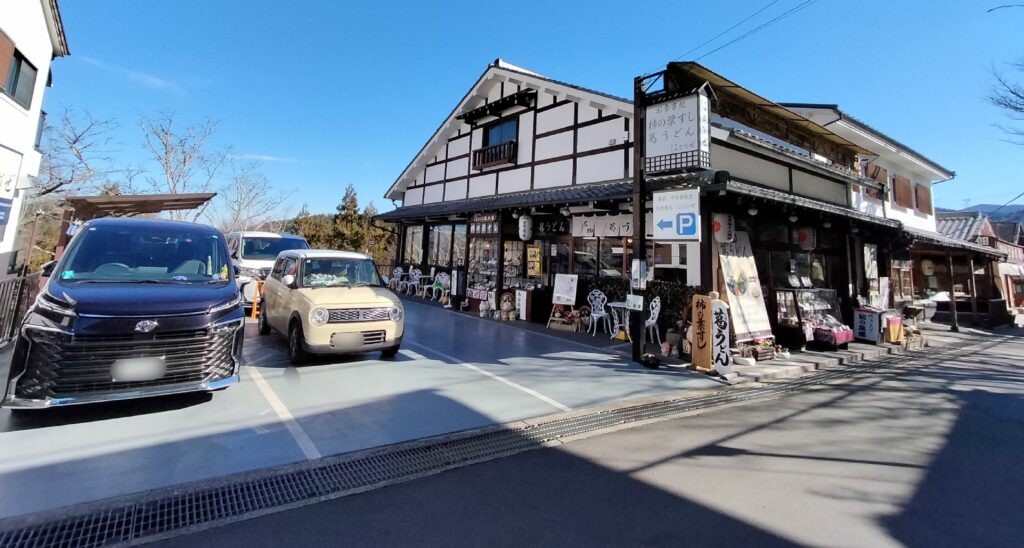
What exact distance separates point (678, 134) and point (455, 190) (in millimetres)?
9839

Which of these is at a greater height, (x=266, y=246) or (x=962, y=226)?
(x=962, y=226)

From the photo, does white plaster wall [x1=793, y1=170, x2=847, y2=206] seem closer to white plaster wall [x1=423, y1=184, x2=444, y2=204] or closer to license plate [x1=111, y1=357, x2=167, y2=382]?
white plaster wall [x1=423, y1=184, x2=444, y2=204]

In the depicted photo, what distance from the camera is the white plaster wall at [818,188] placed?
1027 cm

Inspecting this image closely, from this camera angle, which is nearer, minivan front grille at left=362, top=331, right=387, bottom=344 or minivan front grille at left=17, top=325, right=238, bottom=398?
minivan front grille at left=17, top=325, right=238, bottom=398

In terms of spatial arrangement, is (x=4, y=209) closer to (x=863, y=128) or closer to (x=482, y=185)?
(x=482, y=185)

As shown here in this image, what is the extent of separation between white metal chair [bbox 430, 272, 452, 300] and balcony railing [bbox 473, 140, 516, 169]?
411 centimetres

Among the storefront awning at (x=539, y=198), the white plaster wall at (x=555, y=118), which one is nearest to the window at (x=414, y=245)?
the storefront awning at (x=539, y=198)

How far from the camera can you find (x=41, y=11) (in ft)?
34.4

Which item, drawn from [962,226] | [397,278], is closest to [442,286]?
[397,278]

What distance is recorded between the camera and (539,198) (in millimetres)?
10172

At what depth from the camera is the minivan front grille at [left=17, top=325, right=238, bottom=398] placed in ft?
9.99

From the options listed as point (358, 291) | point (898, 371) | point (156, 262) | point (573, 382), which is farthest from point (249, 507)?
point (898, 371)

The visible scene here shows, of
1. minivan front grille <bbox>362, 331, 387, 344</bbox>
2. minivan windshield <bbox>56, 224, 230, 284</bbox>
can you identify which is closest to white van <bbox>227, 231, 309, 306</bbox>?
minivan windshield <bbox>56, 224, 230, 284</bbox>

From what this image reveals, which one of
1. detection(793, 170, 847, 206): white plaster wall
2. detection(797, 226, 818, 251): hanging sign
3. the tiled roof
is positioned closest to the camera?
detection(797, 226, 818, 251): hanging sign
